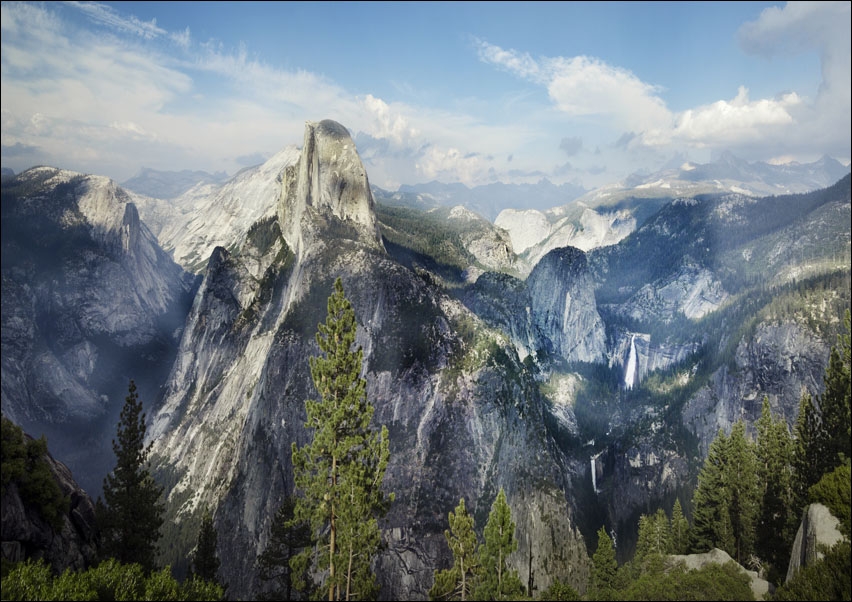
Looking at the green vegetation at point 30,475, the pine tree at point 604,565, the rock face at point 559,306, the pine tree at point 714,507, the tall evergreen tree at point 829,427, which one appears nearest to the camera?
the tall evergreen tree at point 829,427

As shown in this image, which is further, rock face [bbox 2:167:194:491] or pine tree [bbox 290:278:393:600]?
rock face [bbox 2:167:194:491]

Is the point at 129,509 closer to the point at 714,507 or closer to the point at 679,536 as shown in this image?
the point at 714,507

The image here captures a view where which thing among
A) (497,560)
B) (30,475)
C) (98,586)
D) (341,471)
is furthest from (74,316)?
(497,560)

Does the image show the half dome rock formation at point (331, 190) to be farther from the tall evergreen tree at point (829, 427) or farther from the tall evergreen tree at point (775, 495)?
the tall evergreen tree at point (829, 427)

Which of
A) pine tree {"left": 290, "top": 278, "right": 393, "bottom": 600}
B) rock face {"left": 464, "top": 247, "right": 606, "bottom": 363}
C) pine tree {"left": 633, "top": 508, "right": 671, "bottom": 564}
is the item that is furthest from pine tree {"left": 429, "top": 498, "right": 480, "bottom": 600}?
rock face {"left": 464, "top": 247, "right": 606, "bottom": 363}

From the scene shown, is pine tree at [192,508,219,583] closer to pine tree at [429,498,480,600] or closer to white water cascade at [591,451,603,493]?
pine tree at [429,498,480,600]

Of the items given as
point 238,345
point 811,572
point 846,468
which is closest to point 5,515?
point 811,572

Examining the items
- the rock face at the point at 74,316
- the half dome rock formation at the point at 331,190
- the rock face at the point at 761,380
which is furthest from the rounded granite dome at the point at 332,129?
the rock face at the point at 761,380
